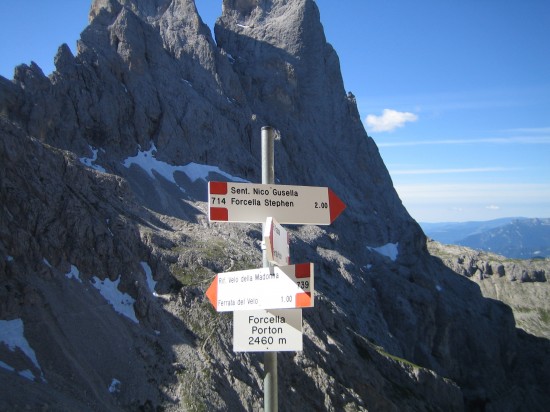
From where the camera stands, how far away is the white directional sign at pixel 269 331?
738 cm

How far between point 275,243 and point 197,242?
4774 cm

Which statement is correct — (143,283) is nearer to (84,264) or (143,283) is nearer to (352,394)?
(84,264)

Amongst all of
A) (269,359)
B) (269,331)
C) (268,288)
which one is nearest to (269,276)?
(268,288)

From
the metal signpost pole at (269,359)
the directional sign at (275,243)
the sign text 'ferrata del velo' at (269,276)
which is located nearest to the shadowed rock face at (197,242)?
the sign text 'ferrata del velo' at (269,276)

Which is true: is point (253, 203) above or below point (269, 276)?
above

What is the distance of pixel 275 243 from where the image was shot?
7.28 meters

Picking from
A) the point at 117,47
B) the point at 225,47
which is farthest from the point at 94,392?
the point at 225,47

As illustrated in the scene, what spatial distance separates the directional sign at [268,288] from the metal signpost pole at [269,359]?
0.76 ft

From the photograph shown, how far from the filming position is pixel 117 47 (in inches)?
3014

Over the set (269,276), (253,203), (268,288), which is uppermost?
(253,203)

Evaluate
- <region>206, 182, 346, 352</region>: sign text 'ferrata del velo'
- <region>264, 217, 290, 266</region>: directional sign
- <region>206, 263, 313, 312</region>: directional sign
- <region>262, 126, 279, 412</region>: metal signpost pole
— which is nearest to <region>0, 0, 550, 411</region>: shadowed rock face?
<region>206, 263, 313, 312</region>: directional sign

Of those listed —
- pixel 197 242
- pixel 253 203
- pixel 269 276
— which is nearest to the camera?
pixel 269 276

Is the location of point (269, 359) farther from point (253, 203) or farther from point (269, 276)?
point (253, 203)

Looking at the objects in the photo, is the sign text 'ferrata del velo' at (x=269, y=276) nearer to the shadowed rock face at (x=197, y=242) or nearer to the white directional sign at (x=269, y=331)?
the white directional sign at (x=269, y=331)
